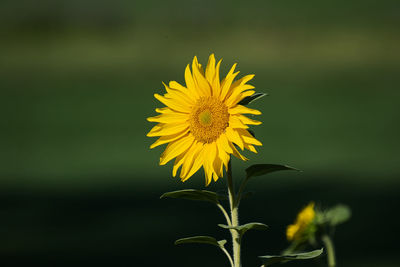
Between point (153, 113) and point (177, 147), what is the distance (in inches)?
343

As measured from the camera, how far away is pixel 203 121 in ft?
3.31

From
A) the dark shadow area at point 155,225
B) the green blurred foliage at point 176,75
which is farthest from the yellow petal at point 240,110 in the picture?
the green blurred foliage at point 176,75

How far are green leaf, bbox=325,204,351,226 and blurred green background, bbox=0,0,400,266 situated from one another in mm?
2236

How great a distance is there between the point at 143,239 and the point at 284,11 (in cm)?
1254

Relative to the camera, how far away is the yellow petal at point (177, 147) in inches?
40.6

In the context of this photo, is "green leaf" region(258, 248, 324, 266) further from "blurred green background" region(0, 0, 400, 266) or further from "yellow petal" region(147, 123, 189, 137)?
"blurred green background" region(0, 0, 400, 266)

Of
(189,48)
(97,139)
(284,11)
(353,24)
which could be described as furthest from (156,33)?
(97,139)

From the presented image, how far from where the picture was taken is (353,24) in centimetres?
1554

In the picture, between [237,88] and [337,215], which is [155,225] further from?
[237,88]

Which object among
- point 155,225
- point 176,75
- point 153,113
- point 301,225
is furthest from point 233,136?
point 176,75

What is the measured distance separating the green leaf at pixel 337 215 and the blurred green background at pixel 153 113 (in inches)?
88.0

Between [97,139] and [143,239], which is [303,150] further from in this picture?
[143,239]

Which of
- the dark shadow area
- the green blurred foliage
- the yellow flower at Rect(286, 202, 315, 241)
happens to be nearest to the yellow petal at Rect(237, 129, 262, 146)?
the yellow flower at Rect(286, 202, 315, 241)

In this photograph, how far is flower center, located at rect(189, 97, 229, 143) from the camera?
1009mm
